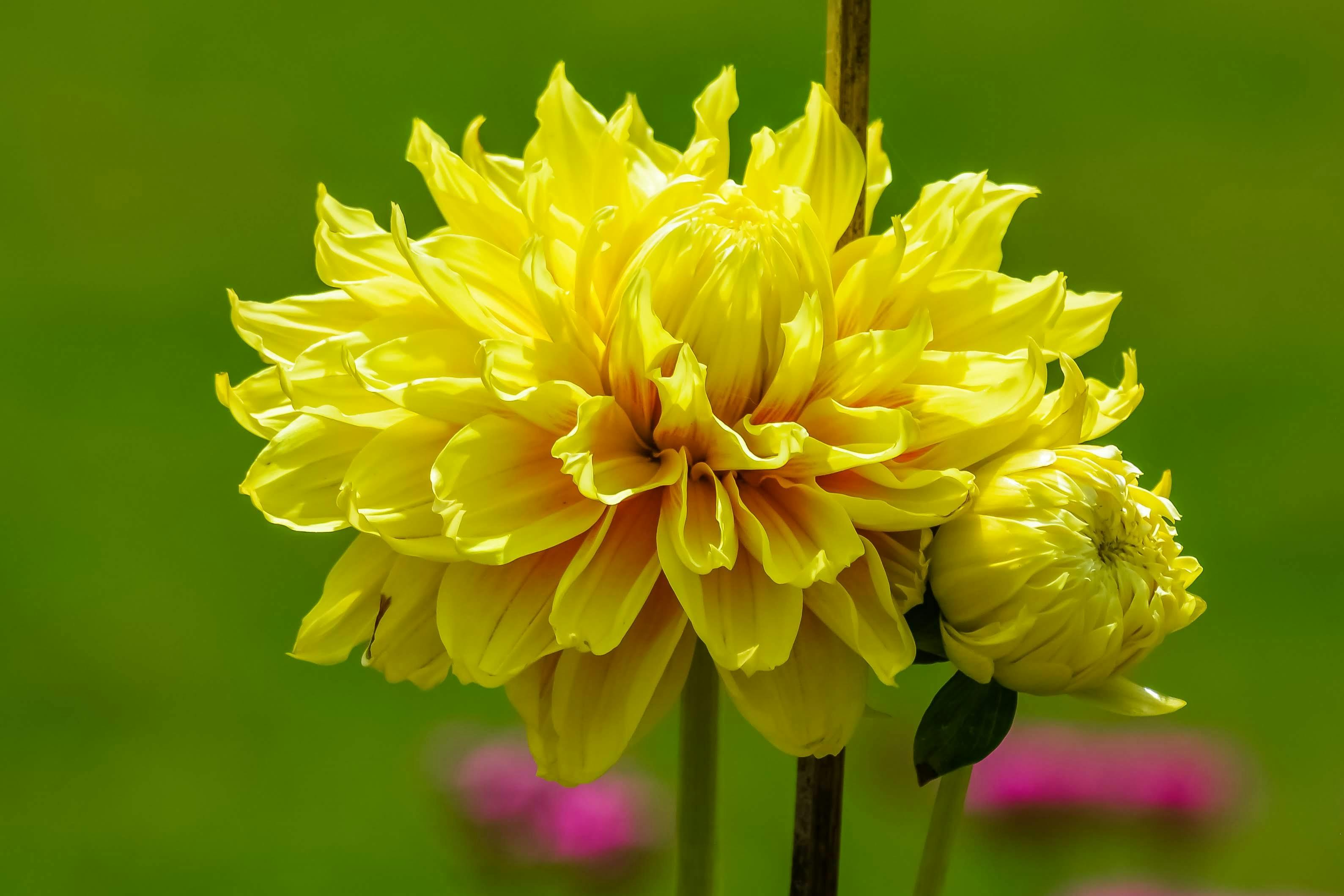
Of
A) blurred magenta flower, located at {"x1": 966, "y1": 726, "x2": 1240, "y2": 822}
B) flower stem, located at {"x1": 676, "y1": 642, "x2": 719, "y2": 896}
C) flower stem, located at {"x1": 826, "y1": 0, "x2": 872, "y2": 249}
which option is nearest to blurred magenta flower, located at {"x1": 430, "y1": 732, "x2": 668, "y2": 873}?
blurred magenta flower, located at {"x1": 966, "y1": 726, "x2": 1240, "y2": 822}

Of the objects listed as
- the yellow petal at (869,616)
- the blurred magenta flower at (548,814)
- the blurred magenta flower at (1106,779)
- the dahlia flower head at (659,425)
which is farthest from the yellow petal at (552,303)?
the blurred magenta flower at (1106,779)

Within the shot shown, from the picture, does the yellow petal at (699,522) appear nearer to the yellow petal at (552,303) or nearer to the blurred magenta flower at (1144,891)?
the yellow petal at (552,303)

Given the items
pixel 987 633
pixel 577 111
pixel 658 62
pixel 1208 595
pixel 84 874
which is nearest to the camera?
pixel 987 633

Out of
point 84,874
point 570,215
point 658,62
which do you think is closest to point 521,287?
point 570,215

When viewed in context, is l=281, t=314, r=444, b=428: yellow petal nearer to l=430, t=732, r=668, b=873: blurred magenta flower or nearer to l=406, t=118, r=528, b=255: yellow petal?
l=406, t=118, r=528, b=255: yellow petal

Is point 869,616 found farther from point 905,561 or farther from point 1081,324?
point 1081,324

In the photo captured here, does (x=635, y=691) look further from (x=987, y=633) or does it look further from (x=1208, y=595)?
(x=1208, y=595)

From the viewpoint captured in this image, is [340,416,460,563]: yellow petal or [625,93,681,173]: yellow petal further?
[625,93,681,173]: yellow petal
